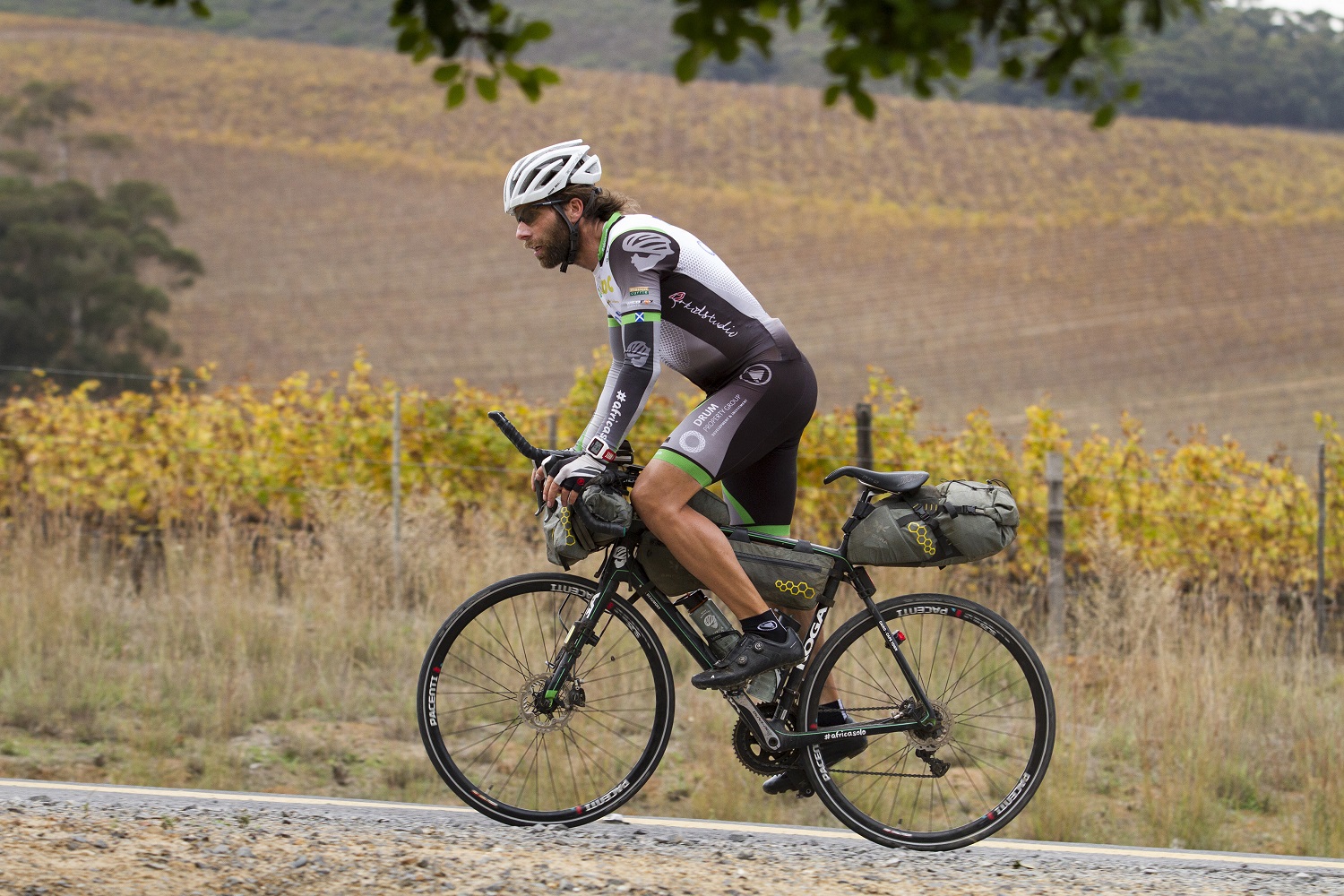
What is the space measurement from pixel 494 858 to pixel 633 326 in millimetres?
1747

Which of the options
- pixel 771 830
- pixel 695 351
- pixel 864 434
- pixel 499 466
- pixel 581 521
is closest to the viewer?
pixel 581 521

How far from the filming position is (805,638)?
4.88m

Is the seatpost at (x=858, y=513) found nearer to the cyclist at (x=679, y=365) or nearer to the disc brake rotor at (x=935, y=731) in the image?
the cyclist at (x=679, y=365)

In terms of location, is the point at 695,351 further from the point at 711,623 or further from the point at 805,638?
the point at 805,638

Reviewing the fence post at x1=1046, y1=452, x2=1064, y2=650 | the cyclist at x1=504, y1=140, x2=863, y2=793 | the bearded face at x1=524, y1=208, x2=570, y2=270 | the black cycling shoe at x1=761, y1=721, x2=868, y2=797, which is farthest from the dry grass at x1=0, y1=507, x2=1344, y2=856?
the bearded face at x1=524, y1=208, x2=570, y2=270

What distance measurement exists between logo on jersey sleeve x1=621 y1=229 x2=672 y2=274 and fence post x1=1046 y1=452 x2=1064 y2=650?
5.84 m

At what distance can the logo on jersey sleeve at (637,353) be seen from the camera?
14.8 feet

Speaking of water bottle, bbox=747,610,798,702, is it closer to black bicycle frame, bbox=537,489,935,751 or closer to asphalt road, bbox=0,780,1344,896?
black bicycle frame, bbox=537,489,935,751

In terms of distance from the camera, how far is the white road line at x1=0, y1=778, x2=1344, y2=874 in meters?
5.01

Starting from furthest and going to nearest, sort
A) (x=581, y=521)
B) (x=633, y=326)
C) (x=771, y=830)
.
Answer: (x=771, y=830) → (x=581, y=521) → (x=633, y=326)

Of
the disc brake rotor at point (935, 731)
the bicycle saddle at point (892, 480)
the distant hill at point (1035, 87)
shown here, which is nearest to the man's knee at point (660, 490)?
the bicycle saddle at point (892, 480)

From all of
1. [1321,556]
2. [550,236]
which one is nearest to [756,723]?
[550,236]

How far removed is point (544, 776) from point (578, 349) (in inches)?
1303

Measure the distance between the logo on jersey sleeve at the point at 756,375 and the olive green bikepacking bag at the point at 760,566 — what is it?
43 centimetres
